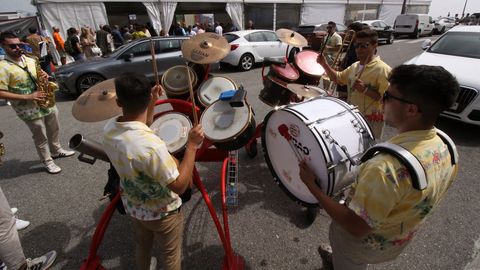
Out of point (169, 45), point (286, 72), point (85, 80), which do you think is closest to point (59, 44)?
point (85, 80)

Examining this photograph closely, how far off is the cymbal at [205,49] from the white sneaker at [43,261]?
2.34m

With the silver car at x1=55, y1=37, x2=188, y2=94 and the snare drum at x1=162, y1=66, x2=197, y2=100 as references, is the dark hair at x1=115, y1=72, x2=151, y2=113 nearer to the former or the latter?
the snare drum at x1=162, y1=66, x2=197, y2=100

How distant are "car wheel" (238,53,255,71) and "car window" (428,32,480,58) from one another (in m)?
5.99

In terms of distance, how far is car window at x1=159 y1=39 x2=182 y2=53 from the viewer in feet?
29.3

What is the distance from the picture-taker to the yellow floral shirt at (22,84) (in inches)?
131

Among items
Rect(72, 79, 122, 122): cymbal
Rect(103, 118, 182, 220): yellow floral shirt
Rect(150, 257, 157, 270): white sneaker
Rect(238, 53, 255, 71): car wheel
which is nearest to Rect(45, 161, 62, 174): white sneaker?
Rect(72, 79, 122, 122): cymbal

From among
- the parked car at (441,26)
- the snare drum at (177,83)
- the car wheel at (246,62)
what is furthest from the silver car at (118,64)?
the parked car at (441,26)

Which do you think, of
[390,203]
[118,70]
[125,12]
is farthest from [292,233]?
[125,12]

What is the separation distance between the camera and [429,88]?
3.98ft

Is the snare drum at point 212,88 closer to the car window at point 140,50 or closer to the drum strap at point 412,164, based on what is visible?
the drum strap at point 412,164

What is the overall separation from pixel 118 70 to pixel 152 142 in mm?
7556

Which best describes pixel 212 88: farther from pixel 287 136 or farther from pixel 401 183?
pixel 401 183

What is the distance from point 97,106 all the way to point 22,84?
2.07 metres

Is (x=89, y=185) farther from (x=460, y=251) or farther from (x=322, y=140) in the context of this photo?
(x=460, y=251)
